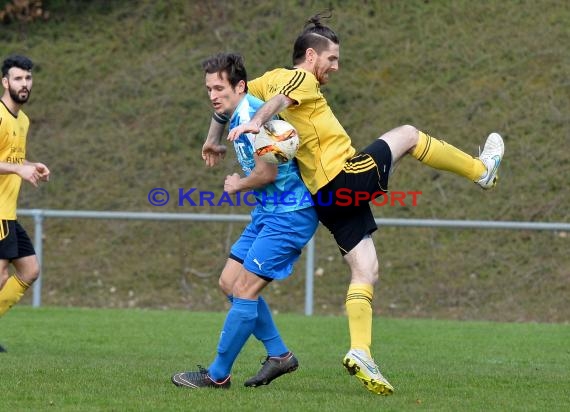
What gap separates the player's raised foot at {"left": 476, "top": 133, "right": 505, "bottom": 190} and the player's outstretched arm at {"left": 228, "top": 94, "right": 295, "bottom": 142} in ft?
5.12

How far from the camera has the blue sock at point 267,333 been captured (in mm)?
6992

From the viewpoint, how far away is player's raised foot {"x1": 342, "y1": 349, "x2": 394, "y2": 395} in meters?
6.18

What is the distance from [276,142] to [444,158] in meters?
1.25

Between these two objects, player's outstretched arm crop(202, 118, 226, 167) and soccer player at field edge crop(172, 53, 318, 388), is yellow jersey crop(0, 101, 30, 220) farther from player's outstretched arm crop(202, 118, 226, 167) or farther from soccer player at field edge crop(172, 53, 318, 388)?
soccer player at field edge crop(172, 53, 318, 388)

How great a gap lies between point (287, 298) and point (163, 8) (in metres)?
8.65

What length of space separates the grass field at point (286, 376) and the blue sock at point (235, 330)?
0.59ft

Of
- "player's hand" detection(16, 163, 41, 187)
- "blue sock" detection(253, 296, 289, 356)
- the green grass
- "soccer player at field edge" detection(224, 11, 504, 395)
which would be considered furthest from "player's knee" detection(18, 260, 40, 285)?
the green grass

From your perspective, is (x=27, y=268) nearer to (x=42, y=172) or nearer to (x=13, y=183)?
(x=13, y=183)

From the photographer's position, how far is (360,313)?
21.4 ft

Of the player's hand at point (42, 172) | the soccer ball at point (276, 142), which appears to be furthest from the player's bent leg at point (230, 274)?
the player's hand at point (42, 172)

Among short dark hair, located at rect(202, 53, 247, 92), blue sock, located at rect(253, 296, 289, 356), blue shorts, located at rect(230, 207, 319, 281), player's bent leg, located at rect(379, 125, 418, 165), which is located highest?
short dark hair, located at rect(202, 53, 247, 92)

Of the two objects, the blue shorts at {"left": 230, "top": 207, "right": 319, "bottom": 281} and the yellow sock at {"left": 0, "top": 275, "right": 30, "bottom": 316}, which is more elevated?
the blue shorts at {"left": 230, "top": 207, "right": 319, "bottom": 281}

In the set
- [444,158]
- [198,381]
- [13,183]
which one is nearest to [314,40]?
[444,158]

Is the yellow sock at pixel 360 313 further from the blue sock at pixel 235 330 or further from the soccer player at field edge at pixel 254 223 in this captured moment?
the blue sock at pixel 235 330
